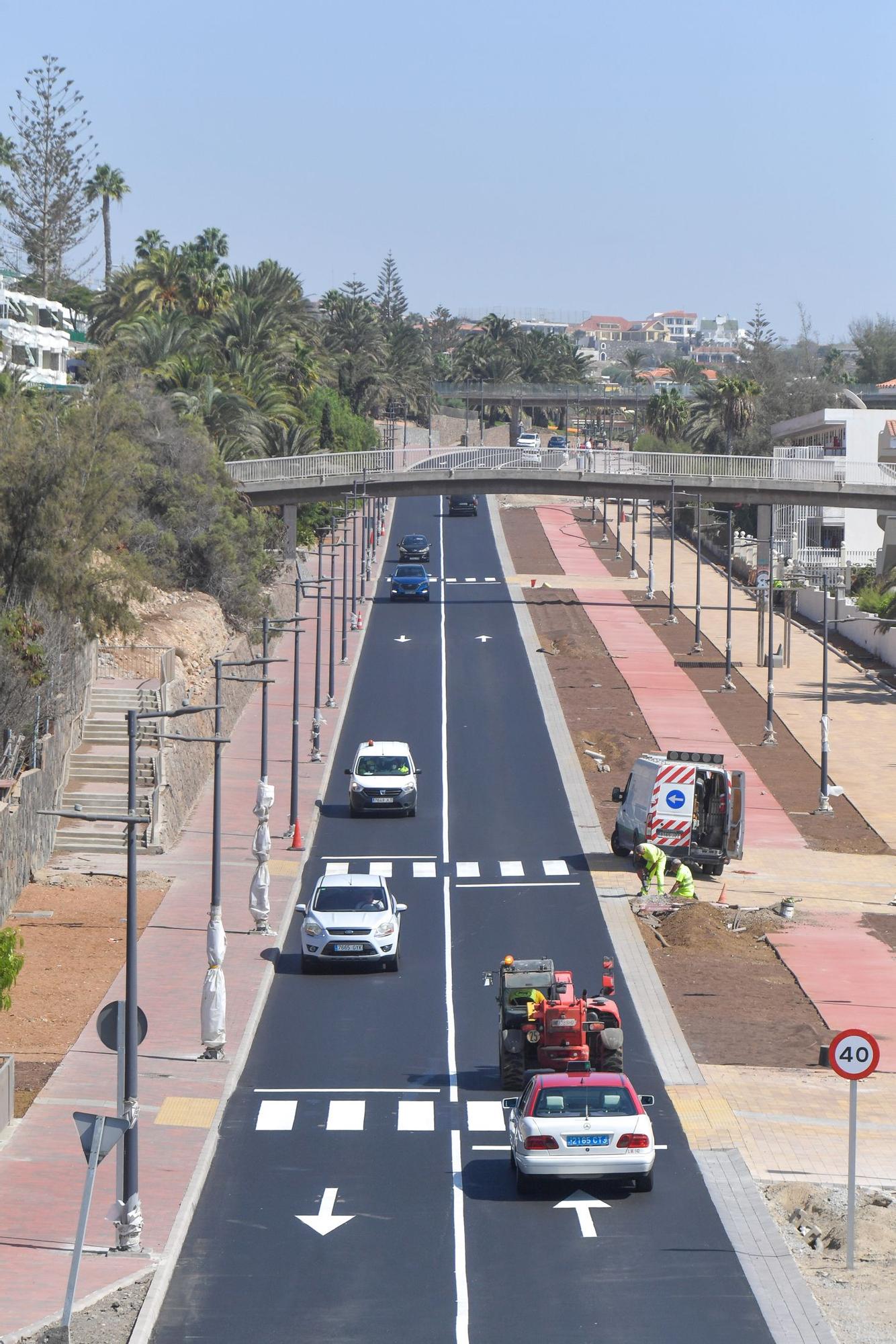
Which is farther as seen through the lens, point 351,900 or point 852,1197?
point 351,900

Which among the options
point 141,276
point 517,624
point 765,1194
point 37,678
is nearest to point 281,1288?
point 765,1194

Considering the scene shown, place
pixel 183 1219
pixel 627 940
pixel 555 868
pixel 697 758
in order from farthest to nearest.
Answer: pixel 555 868 < pixel 697 758 < pixel 627 940 < pixel 183 1219

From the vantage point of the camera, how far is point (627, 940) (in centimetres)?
3756

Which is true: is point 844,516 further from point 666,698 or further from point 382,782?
point 382,782

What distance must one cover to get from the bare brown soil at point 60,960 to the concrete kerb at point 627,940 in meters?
9.70

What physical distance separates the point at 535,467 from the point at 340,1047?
64.6m

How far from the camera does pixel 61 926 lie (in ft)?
124

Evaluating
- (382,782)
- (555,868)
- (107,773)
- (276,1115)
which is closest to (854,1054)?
(276,1115)

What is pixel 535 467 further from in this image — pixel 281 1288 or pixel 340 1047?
pixel 281 1288

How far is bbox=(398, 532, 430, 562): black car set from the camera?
104062 millimetres

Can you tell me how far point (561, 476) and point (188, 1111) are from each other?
67.8 meters

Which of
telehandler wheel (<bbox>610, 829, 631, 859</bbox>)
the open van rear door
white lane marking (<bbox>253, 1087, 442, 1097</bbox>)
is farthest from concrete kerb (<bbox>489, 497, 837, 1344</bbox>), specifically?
white lane marking (<bbox>253, 1087, 442, 1097</bbox>)

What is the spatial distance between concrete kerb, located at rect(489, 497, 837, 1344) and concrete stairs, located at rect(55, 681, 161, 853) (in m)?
→ 11.6

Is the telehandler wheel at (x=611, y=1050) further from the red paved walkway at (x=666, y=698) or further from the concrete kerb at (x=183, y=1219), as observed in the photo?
the red paved walkway at (x=666, y=698)
